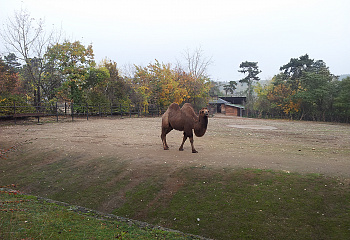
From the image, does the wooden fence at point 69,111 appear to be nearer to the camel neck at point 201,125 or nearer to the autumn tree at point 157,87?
the autumn tree at point 157,87

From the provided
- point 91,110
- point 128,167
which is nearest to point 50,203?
point 128,167

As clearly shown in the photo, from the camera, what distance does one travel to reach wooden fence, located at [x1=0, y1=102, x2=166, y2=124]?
17.2 metres

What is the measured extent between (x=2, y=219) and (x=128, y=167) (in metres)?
3.42

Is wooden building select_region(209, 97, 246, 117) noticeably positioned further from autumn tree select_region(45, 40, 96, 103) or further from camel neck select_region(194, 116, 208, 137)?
camel neck select_region(194, 116, 208, 137)

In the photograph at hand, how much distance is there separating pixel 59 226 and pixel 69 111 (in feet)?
80.0

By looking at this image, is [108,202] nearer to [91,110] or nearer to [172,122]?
[172,122]

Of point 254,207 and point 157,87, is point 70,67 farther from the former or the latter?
point 254,207

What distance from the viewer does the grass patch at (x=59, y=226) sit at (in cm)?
324

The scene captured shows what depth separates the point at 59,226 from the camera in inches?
141

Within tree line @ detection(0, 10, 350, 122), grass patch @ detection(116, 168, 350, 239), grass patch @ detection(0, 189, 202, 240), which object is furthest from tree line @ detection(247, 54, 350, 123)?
grass patch @ detection(0, 189, 202, 240)

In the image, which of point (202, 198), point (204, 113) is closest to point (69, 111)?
point (204, 113)

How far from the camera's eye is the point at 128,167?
22.0 ft

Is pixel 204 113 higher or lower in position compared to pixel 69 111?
lower

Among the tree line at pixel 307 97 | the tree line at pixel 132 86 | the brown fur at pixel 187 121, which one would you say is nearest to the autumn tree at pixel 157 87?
the tree line at pixel 132 86
